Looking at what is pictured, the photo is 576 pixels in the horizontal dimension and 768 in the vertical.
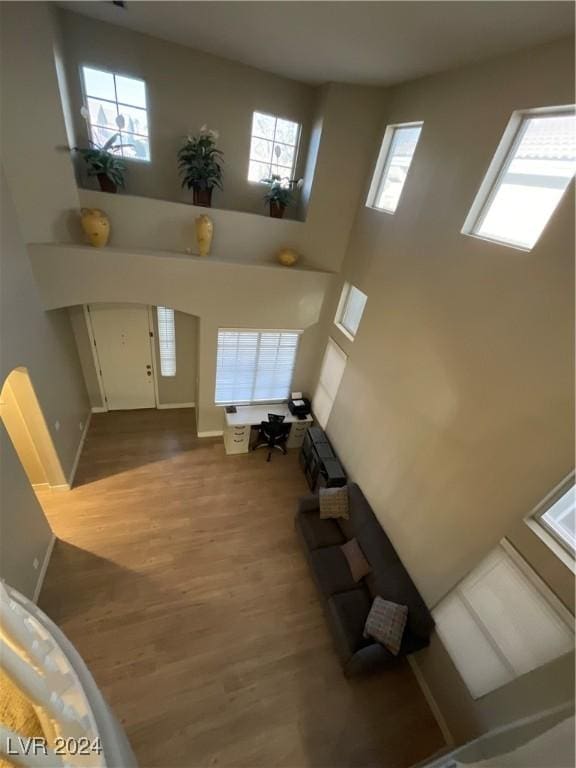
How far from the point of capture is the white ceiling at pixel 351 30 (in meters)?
2.17

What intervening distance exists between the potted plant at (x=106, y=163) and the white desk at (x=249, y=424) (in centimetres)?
364

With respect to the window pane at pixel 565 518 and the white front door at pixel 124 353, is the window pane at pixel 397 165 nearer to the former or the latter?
the window pane at pixel 565 518

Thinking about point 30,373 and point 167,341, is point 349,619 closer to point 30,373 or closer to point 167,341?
point 30,373

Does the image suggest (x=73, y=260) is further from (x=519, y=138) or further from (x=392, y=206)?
(x=519, y=138)

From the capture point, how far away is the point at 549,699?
2.34 m

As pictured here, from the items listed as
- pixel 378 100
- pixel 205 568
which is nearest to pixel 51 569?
pixel 205 568

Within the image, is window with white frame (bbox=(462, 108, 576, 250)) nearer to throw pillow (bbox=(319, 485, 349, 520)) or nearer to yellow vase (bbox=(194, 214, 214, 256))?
yellow vase (bbox=(194, 214, 214, 256))

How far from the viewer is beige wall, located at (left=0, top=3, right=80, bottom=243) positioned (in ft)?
9.96

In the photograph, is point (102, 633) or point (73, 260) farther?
point (73, 260)

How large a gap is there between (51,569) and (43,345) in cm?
270

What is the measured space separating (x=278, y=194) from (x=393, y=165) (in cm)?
155

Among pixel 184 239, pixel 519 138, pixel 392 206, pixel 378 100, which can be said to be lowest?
pixel 184 239

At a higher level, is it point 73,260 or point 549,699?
point 73,260

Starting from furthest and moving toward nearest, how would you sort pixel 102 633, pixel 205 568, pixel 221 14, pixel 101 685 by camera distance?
pixel 205 568, pixel 102 633, pixel 101 685, pixel 221 14
